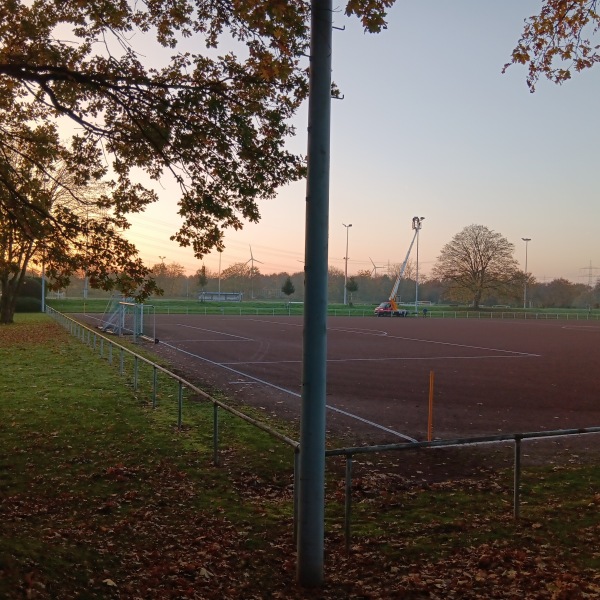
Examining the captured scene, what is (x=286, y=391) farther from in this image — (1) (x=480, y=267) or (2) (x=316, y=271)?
(1) (x=480, y=267)

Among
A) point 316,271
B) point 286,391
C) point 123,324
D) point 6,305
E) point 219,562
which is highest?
point 316,271

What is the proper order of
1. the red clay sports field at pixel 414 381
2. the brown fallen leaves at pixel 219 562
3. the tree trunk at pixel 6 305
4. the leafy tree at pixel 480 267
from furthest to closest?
the leafy tree at pixel 480 267, the tree trunk at pixel 6 305, the red clay sports field at pixel 414 381, the brown fallen leaves at pixel 219 562

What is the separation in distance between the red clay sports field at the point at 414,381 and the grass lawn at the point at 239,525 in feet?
9.19

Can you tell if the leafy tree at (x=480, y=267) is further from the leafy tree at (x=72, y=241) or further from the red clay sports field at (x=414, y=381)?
the leafy tree at (x=72, y=241)

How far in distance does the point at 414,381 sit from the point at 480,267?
76916 mm

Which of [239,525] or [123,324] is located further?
[123,324]

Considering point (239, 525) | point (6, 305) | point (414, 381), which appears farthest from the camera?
point (6, 305)

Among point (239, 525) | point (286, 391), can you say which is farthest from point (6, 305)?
point (239, 525)

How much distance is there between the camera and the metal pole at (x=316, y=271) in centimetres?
476

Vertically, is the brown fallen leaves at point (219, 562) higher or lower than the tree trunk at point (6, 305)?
lower

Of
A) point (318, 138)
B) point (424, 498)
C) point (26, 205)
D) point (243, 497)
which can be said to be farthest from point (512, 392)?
point (318, 138)

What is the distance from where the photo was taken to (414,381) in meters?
18.1

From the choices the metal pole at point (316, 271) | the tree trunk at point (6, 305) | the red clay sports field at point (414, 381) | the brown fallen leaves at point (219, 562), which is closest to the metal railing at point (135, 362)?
the metal pole at point (316, 271)

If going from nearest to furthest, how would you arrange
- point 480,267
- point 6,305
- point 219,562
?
point 219,562, point 6,305, point 480,267
